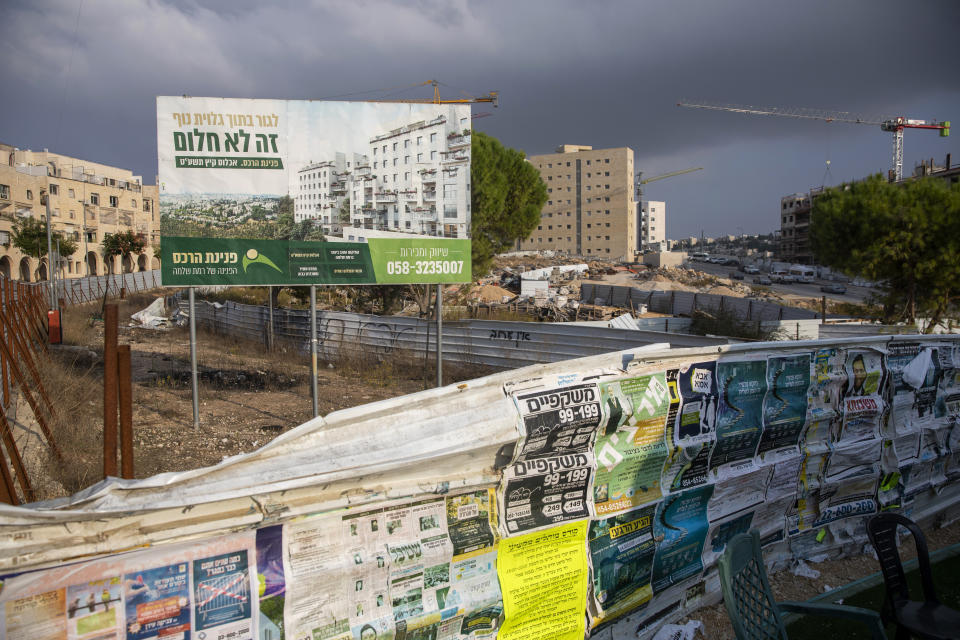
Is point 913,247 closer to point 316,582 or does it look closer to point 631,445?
point 631,445

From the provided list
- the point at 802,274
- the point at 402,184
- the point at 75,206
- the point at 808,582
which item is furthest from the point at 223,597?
the point at 75,206

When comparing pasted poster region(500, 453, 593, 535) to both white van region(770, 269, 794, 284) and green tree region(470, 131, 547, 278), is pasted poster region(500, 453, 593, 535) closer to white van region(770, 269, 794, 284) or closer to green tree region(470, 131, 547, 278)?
green tree region(470, 131, 547, 278)

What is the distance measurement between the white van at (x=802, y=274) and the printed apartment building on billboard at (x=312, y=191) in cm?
5221

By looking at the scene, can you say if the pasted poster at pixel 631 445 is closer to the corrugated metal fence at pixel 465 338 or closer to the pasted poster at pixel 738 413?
the pasted poster at pixel 738 413

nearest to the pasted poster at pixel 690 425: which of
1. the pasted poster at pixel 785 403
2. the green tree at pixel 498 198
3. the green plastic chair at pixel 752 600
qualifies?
the pasted poster at pixel 785 403

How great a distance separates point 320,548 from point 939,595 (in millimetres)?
4378

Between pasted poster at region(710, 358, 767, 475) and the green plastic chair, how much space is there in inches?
39.7

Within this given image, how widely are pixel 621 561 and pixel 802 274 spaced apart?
195 feet

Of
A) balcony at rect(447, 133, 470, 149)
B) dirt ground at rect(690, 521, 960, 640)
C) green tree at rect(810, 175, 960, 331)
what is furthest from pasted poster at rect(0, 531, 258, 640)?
green tree at rect(810, 175, 960, 331)

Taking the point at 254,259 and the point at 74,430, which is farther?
the point at 254,259

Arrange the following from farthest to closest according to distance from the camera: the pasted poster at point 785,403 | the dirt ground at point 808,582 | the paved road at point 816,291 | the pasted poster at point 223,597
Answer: the paved road at point 816,291 → the pasted poster at point 785,403 → the dirt ground at point 808,582 → the pasted poster at point 223,597

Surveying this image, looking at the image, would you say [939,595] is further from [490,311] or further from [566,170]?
[566,170]

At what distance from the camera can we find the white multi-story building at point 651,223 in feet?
555

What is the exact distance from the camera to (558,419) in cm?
290
